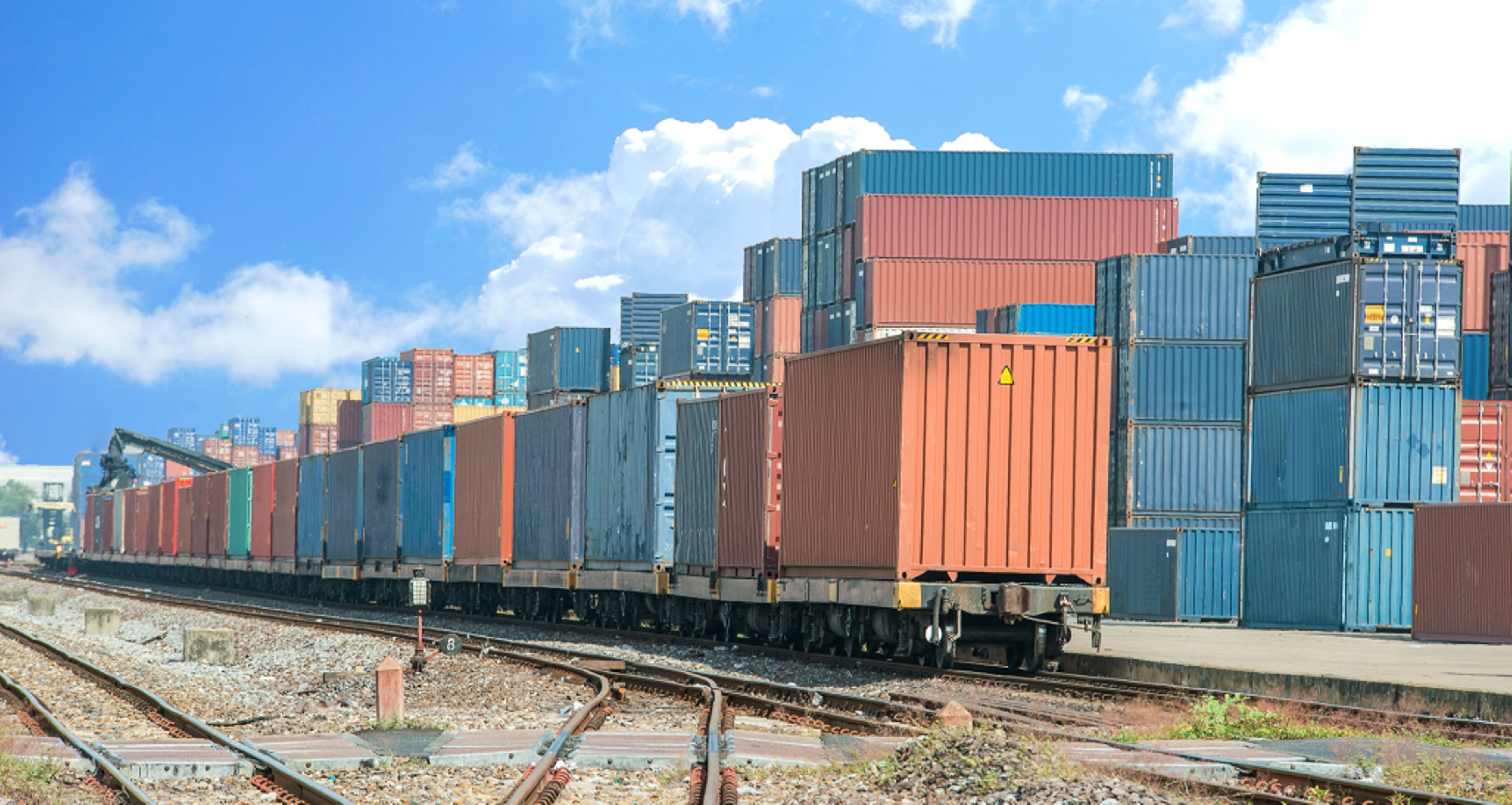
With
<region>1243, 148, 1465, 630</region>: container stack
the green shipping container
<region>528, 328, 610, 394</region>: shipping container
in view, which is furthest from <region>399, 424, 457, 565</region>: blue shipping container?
<region>528, 328, 610, 394</region>: shipping container

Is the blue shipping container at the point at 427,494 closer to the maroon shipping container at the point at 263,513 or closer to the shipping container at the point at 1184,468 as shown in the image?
the shipping container at the point at 1184,468

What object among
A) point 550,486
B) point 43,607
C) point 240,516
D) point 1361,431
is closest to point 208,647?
point 550,486

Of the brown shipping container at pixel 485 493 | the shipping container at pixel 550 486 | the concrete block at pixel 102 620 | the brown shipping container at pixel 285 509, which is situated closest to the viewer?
the shipping container at pixel 550 486

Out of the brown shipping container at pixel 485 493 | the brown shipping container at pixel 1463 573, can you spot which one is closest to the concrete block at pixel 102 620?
the brown shipping container at pixel 485 493

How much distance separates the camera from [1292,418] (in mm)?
32719

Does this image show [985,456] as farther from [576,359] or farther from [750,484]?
[576,359]

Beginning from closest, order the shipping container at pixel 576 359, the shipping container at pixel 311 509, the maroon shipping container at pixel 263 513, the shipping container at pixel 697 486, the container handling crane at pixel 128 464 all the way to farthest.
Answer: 1. the shipping container at pixel 697 486
2. the shipping container at pixel 311 509
3. the maroon shipping container at pixel 263 513
4. the shipping container at pixel 576 359
5. the container handling crane at pixel 128 464

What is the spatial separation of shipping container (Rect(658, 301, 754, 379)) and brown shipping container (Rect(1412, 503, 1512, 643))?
2963 cm

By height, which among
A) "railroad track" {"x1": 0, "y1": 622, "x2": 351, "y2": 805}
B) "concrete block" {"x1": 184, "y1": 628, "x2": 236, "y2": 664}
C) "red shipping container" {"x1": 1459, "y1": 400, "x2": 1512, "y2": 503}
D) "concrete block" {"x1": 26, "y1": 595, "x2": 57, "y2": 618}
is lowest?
"concrete block" {"x1": 26, "y1": 595, "x2": 57, "y2": 618}

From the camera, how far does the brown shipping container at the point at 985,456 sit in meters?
17.9

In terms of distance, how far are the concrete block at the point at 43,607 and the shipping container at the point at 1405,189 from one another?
127ft

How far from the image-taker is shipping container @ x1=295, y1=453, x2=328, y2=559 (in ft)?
153

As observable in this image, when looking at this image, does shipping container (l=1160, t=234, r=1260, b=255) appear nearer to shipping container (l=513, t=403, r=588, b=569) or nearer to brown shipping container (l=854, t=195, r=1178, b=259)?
brown shipping container (l=854, t=195, r=1178, b=259)

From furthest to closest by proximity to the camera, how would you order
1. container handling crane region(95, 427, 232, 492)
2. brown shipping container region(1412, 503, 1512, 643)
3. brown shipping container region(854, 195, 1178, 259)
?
container handling crane region(95, 427, 232, 492) → brown shipping container region(854, 195, 1178, 259) → brown shipping container region(1412, 503, 1512, 643)
